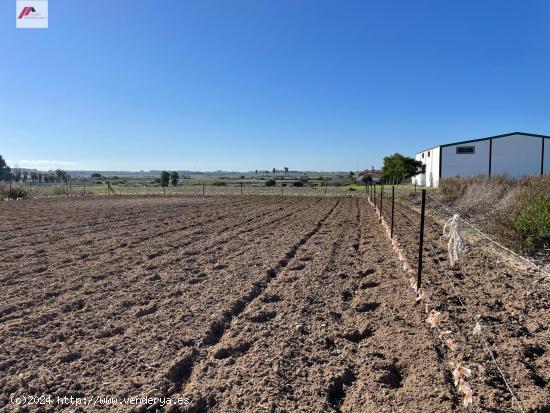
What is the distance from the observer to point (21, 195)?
101ft

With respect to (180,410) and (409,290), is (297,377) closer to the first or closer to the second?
(180,410)

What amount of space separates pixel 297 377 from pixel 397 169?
49810 millimetres

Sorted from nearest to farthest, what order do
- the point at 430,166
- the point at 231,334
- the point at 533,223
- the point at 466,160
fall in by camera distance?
the point at 231,334 < the point at 533,223 < the point at 466,160 < the point at 430,166

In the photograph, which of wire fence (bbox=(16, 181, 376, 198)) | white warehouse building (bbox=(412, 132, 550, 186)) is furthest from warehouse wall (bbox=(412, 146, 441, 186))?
wire fence (bbox=(16, 181, 376, 198))

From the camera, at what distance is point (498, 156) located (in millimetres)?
40625

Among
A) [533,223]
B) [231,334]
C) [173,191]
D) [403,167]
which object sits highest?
[403,167]

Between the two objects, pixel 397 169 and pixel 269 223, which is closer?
pixel 269 223

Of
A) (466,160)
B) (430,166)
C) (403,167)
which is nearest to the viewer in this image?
(466,160)

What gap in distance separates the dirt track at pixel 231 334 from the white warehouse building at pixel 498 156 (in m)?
36.7

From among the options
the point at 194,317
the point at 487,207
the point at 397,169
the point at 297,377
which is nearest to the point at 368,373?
the point at 297,377

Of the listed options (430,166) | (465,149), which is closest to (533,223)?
(465,149)

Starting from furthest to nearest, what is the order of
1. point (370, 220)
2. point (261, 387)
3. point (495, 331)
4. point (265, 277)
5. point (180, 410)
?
1. point (370, 220)
2. point (265, 277)
3. point (495, 331)
4. point (261, 387)
5. point (180, 410)

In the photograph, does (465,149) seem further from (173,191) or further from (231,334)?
(231,334)

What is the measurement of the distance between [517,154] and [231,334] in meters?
43.4
